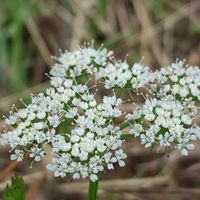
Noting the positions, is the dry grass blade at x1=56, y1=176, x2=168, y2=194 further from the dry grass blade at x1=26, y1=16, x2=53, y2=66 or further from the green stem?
the green stem

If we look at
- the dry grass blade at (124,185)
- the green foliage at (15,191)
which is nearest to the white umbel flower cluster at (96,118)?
the green foliage at (15,191)

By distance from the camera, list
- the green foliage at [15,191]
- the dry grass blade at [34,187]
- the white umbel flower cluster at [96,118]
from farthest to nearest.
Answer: the dry grass blade at [34,187]
the green foliage at [15,191]
the white umbel flower cluster at [96,118]

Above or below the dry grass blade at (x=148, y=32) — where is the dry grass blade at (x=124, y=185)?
below

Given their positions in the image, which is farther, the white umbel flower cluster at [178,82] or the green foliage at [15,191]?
the white umbel flower cluster at [178,82]

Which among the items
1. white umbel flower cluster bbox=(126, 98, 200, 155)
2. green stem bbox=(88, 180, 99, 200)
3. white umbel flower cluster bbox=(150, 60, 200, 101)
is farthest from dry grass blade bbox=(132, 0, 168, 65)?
green stem bbox=(88, 180, 99, 200)

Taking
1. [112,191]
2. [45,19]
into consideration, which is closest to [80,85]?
[112,191]

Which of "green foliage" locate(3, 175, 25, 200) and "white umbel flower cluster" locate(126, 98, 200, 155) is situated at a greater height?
"white umbel flower cluster" locate(126, 98, 200, 155)

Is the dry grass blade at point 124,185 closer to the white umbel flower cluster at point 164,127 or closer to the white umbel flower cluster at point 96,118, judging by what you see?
the white umbel flower cluster at point 96,118

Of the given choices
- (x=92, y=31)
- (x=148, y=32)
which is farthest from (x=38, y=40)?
(x=148, y=32)

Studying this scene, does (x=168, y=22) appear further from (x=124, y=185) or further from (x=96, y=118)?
(x=96, y=118)
